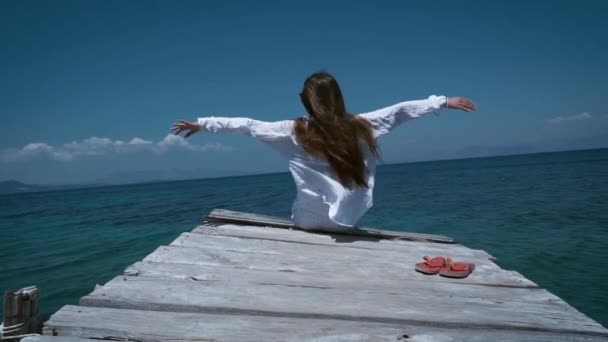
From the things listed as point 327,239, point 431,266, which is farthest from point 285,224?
point 431,266

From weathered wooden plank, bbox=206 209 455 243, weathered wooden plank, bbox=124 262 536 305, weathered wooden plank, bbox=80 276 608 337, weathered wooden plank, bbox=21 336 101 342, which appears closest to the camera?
weathered wooden plank, bbox=21 336 101 342

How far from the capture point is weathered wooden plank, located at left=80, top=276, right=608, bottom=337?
175 centimetres

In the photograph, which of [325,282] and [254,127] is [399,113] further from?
[325,282]

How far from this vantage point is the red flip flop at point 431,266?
2562mm

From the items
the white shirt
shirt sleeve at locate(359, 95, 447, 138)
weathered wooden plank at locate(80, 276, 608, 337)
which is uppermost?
shirt sleeve at locate(359, 95, 447, 138)

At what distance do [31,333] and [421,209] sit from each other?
19643mm

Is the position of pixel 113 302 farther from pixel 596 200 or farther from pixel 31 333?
pixel 596 200

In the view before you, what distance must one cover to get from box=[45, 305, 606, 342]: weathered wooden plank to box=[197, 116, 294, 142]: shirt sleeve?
82.2 inches

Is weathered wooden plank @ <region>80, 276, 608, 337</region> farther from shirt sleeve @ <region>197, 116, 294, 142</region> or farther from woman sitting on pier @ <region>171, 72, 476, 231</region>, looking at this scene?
shirt sleeve @ <region>197, 116, 294, 142</region>

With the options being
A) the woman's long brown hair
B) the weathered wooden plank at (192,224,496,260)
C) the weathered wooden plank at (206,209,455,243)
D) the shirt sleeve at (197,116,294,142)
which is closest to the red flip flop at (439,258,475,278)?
the weathered wooden plank at (192,224,496,260)

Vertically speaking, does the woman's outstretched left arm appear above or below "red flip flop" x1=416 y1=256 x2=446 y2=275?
above

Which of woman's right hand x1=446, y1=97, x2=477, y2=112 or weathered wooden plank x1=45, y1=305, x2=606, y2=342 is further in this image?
woman's right hand x1=446, y1=97, x2=477, y2=112

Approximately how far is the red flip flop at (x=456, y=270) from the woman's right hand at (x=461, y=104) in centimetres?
159

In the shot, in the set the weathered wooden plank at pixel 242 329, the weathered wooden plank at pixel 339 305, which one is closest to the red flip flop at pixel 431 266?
the weathered wooden plank at pixel 339 305
